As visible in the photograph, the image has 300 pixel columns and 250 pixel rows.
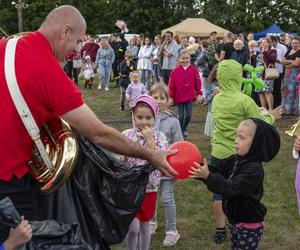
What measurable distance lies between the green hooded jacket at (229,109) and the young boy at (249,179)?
43.7 inches

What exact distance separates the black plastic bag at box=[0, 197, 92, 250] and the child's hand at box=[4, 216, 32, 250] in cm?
2

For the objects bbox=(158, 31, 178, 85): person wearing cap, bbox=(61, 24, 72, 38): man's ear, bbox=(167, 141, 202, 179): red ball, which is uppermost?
bbox=(61, 24, 72, 38): man's ear

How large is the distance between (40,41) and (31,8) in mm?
50429

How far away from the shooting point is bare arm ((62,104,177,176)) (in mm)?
2725

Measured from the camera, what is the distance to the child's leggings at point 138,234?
4.29 m

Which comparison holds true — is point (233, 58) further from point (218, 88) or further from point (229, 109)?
point (229, 109)

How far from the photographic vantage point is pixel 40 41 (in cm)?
271

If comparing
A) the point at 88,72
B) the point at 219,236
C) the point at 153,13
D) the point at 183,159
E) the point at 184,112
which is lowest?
the point at 153,13

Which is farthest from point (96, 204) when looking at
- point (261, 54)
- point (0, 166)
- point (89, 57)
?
point (89, 57)

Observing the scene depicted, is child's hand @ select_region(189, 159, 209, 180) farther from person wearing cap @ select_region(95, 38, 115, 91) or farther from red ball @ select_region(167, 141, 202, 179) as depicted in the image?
person wearing cap @ select_region(95, 38, 115, 91)

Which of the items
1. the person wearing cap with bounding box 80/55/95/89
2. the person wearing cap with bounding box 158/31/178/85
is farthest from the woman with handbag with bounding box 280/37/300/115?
the person wearing cap with bounding box 80/55/95/89

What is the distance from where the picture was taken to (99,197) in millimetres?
3355

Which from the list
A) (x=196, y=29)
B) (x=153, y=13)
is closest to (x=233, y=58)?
(x=196, y=29)

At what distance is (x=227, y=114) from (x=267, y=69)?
22.4 feet
